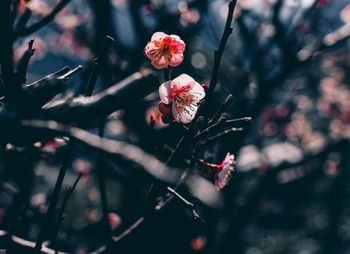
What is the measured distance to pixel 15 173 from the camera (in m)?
3.72

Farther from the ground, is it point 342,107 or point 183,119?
point 342,107

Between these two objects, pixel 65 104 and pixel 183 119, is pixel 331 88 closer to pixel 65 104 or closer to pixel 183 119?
pixel 183 119

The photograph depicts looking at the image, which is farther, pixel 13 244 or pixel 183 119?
pixel 183 119

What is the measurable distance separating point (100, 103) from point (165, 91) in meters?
0.53

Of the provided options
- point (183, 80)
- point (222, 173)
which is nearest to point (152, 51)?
point (183, 80)

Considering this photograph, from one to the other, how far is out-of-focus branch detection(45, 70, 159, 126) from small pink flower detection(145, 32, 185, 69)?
46cm

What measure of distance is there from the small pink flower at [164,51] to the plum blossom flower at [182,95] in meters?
0.11

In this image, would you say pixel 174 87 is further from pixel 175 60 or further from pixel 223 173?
pixel 223 173

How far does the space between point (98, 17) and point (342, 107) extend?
289 inches

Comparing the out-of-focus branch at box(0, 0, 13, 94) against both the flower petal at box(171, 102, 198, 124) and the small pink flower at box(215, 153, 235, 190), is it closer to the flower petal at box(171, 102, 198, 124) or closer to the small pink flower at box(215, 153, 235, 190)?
the flower petal at box(171, 102, 198, 124)

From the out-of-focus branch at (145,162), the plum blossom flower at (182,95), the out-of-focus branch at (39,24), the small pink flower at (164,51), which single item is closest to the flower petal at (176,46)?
the small pink flower at (164,51)

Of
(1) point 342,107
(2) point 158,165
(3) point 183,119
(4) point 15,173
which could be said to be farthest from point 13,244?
(1) point 342,107

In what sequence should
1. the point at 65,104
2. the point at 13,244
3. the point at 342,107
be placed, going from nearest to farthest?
the point at 65,104 < the point at 13,244 < the point at 342,107

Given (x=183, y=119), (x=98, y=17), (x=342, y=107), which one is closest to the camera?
(x=183, y=119)
